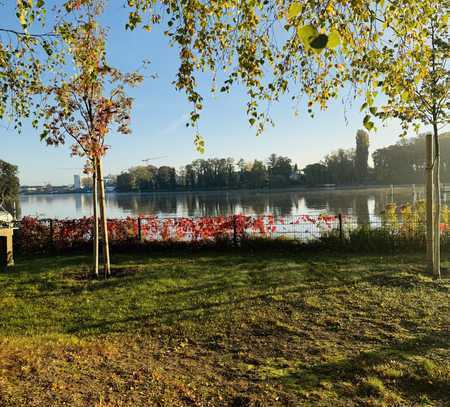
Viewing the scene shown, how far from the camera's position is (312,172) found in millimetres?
98062

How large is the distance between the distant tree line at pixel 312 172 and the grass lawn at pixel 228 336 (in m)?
83.2

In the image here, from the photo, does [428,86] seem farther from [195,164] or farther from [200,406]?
[195,164]

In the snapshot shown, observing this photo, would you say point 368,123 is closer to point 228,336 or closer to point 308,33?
point 308,33

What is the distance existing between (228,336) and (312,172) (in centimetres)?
9658

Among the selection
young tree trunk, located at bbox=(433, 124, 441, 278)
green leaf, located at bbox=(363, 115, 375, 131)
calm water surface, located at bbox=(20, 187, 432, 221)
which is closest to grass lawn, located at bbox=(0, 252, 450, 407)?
young tree trunk, located at bbox=(433, 124, 441, 278)

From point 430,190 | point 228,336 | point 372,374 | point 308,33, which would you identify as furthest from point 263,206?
point 308,33

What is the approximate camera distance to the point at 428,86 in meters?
6.97

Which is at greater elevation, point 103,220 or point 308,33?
point 308,33

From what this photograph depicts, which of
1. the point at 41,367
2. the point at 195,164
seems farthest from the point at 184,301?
the point at 195,164

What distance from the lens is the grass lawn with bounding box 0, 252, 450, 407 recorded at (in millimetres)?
3145

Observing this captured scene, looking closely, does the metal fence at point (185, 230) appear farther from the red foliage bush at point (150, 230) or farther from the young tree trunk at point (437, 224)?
the young tree trunk at point (437, 224)

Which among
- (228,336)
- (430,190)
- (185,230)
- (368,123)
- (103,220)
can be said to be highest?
(368,123)

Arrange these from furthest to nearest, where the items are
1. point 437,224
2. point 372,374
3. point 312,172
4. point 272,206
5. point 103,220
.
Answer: point 312,172, point 272,206, point 103,220, point 437,224, point 372,374

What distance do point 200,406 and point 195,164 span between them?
357 feet
